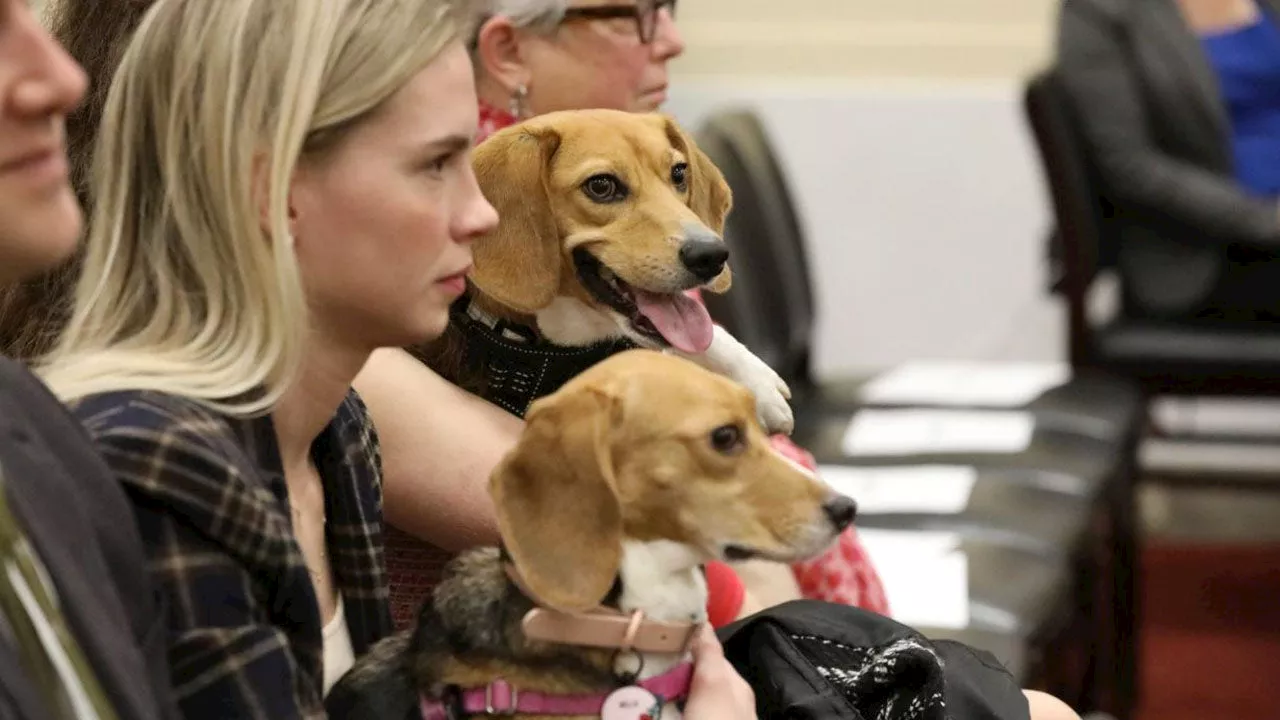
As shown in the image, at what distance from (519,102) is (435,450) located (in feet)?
1.37

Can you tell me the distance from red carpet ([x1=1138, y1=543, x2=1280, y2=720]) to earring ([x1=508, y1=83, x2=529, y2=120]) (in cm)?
237

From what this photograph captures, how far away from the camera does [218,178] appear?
1156 millimetres

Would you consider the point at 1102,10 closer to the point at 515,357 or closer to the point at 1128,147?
the point at 1128,147

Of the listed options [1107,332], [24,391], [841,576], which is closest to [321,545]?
[24,391]

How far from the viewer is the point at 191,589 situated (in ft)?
3.51

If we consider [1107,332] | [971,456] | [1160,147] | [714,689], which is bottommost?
[1107,332]

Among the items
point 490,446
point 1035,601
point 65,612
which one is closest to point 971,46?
point 1035,601

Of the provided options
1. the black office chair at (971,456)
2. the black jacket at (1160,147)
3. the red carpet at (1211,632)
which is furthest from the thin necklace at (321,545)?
the black jacket at (1160,147)

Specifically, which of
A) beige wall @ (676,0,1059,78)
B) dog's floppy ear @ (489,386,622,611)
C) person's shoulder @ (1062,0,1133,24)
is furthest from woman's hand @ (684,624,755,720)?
beige wall @ (676,0,1059,78)

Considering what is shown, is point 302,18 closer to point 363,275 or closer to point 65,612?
point 363,275

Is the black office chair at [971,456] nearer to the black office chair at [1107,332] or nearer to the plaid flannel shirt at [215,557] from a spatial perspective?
the black office chair at [1107,332]

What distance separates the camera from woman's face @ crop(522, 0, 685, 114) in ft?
5.90

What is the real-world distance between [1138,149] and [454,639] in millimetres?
3082

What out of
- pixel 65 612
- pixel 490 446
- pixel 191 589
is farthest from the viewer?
pixel 490 446
